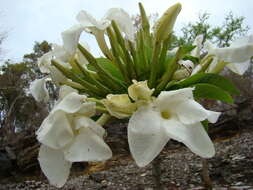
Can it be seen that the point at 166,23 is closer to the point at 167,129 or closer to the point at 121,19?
the point at 121,19

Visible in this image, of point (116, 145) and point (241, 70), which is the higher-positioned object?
point (241, 70)

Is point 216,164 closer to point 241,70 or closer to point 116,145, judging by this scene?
point 116,145

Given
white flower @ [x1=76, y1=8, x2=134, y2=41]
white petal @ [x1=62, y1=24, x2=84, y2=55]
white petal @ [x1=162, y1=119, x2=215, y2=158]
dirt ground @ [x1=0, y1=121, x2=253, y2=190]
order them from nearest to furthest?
white petal @ [x1=162, y1=119, x2=215, y2=158] → white petal @ [x1=62, y1=24, x2=84, y2=55] → white flower @ [x1=76, y1=8, x2=134, y2=41] → dirt ground @ [x1=0, y1=121, x2=253, y2=190]

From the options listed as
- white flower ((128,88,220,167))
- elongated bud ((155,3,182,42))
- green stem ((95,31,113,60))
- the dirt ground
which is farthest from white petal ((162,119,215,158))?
the dirt ground

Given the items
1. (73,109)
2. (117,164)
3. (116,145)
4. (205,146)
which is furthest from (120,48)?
(116,145)

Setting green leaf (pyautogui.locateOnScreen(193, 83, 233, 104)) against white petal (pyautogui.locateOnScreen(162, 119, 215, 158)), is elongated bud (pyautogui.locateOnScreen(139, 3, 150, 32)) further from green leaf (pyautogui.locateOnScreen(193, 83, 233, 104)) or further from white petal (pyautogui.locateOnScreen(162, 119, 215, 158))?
white petal (pyautogui.locateOnScreen(162, 119, 215, 158))

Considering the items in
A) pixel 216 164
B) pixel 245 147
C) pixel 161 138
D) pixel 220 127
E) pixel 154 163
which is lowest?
pixel 220 127

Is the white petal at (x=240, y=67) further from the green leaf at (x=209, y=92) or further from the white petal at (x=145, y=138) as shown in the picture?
the white petal at (x=145, y=138)
